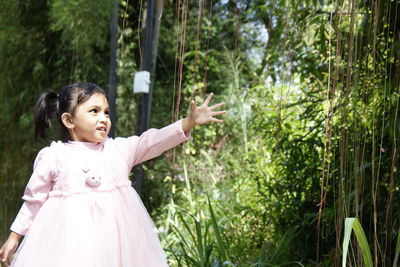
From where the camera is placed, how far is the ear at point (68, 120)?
6.54 feet

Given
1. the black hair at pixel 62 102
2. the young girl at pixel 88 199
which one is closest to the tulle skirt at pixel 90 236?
the young girl at pixel 88 199

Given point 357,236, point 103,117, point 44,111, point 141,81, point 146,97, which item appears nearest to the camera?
point 357,236

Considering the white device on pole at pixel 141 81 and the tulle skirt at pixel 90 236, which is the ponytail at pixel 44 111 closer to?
the tulle skirt at pixel 90 236

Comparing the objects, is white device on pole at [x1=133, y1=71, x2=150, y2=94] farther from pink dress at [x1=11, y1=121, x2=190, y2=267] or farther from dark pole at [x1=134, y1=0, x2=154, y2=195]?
pink dress at [x1=11, y1=121, x2=190, y2=267]

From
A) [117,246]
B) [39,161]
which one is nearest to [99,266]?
[117,246]

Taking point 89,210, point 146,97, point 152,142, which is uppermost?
point 146,97

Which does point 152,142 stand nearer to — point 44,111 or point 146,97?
point 44,111

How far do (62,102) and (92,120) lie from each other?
149 millimetres

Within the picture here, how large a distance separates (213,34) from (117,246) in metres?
3.86

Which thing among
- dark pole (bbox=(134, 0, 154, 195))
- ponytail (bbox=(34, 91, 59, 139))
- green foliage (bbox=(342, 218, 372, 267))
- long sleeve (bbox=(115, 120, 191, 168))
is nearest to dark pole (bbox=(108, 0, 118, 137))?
dark pole (bbox=(134, 0, 154, 195))

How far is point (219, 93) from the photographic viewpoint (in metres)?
5.70

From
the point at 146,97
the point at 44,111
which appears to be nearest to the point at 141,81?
the point at 146,97

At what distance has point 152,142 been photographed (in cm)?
193

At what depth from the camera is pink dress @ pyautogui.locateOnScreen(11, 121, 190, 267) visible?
1.84 m
